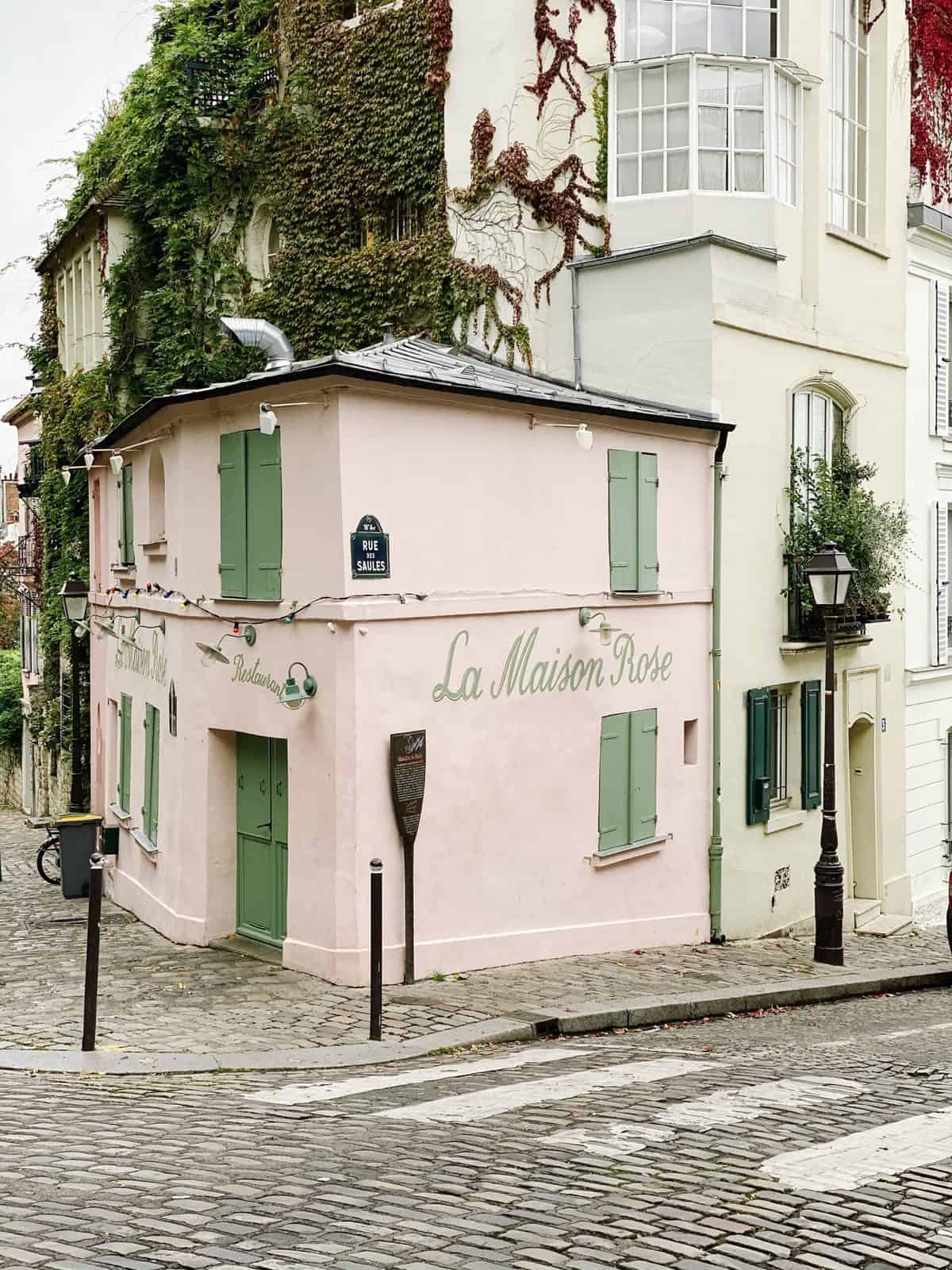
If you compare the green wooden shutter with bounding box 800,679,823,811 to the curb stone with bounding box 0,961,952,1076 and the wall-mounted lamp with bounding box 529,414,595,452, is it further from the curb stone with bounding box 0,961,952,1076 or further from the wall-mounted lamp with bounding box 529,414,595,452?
the wall-mounted lamp with bounding box 529,414,595,452

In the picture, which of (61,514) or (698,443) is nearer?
(698,443)

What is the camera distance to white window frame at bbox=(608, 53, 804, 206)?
640 inches

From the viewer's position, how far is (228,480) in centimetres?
1311

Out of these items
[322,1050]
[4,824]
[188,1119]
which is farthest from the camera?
[4,824]

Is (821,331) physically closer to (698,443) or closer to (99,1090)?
(698,443)

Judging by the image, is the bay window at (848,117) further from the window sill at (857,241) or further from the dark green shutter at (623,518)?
the dark green shutter at (623,518)

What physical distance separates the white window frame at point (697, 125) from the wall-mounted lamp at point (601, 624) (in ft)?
17.6

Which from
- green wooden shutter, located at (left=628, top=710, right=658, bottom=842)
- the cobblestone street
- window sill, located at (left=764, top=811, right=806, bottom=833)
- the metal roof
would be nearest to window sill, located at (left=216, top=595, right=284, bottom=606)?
the metal roof

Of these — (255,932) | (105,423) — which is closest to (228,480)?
(255,932)

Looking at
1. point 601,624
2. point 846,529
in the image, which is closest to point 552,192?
point 846,529

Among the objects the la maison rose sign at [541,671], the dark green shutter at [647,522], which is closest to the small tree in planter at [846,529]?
the dark green shutter at [647,522]

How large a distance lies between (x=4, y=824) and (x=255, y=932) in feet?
68.9

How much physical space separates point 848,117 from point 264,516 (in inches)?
433

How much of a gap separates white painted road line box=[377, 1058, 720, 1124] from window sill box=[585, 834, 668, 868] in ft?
14.4
